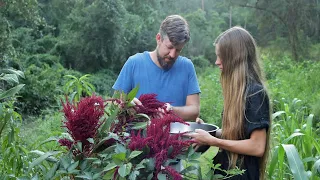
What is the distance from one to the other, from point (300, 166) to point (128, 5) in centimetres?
2154

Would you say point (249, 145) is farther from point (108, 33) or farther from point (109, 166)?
point (108, 33)

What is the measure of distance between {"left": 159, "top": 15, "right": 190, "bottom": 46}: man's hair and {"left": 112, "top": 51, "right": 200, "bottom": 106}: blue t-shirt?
255mm

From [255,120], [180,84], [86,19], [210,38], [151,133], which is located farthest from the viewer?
[210,38]

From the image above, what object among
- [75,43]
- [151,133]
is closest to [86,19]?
[75,43]

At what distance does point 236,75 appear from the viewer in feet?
7.04

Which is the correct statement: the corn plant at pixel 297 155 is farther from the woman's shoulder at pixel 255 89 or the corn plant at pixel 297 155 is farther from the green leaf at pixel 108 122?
the green leaf at pixel 108 122

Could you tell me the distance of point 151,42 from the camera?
23578 mm

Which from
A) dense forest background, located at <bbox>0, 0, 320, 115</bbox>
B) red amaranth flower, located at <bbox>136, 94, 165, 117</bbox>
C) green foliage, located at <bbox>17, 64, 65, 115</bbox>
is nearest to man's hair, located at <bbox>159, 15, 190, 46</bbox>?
red amaranth flower, located at <bbox>136, 94, 165, 117</bbox>

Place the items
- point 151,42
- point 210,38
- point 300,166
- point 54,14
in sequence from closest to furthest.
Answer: point 300,166
point 54,14
point 151,42
point 210,38

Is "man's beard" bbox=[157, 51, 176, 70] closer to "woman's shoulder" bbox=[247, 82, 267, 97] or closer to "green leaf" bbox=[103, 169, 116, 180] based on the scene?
"woman's shoulder" bbox=[247, 82, 267, 97]

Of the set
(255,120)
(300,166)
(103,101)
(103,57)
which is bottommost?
(103,57)

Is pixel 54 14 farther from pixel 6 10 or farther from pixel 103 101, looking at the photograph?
pixel 103 101

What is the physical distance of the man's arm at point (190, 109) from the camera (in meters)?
2.62

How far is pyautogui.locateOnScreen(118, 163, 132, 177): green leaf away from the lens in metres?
1.31
